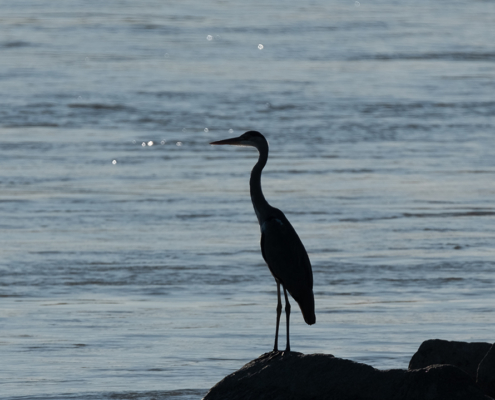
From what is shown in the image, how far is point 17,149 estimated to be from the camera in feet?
58.7

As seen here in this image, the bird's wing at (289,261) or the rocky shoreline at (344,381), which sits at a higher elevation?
the bird's wing at (289,261)

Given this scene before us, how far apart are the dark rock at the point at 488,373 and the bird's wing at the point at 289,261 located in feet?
3.86

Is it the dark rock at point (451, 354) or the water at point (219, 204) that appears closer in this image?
the dark rock at point (451, 354)

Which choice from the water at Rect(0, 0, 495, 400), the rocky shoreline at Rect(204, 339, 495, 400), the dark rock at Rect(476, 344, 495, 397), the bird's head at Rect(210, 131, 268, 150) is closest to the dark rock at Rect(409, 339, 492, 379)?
the rocky shoreline at Rect(204, 339, 495, 400)

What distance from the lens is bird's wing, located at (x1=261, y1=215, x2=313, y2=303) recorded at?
24.1 feet

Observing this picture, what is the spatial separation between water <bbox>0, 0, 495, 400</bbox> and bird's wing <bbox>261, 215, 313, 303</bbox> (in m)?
1.25

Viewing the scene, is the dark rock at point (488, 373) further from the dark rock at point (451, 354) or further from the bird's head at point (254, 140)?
the bird's head at point (254, 140)

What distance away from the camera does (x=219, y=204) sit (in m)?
14.5

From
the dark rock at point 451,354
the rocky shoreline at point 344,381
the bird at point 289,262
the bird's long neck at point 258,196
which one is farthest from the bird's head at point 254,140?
the dark rock at point 451,354

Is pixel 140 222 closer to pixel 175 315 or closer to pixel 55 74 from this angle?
pixel 175 315

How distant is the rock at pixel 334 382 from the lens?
21.4ft

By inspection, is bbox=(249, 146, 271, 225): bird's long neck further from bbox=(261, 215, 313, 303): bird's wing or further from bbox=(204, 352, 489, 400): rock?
bbox=(204, 352, 489, 400): rock

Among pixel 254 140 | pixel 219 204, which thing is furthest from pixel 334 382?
pixel 219 204

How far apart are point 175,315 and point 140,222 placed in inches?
148
